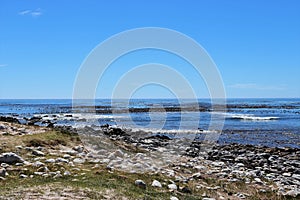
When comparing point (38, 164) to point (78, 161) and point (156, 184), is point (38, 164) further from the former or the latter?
point (156, 184)

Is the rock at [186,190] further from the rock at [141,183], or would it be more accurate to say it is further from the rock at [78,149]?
the rock at [78,149]

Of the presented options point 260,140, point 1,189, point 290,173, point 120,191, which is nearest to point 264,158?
point 290,173

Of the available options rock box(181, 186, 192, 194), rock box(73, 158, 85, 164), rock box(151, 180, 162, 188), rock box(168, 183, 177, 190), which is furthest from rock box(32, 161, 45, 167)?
rock box(181, 186, 192, 194)

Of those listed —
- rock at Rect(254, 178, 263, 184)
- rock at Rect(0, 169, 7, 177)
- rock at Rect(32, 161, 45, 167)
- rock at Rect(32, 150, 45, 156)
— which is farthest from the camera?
rock at Rect(254, 178, 263, 184)

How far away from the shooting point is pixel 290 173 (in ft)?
58.9

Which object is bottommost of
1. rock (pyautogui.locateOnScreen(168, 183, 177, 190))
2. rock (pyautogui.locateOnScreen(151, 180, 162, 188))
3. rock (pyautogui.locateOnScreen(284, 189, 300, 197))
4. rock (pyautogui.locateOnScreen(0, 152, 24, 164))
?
rock (pyautogui.locateOnScreen(284, 189, 300, 197))

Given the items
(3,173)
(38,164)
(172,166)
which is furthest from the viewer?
(172,166)

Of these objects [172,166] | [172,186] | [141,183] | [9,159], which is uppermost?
[9,159]

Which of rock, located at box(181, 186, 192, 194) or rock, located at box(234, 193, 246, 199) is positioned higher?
rock, located at box(181, 186, 192, 194)

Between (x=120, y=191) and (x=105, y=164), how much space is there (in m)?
4.22

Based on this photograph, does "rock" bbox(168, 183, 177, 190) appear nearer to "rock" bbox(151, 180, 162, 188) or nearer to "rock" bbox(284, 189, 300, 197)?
"rock" bbox(151, 180, 162, 188)

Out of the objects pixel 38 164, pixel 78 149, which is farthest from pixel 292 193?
pixel 78 149

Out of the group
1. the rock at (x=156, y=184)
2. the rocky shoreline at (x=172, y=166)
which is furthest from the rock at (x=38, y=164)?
the rock at (x=156, y=184)

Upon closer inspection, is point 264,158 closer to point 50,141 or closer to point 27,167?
point 50,141
